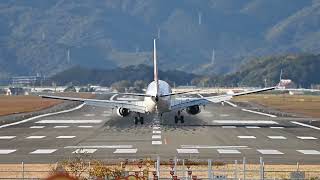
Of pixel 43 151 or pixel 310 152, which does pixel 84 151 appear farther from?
pixel 310 152

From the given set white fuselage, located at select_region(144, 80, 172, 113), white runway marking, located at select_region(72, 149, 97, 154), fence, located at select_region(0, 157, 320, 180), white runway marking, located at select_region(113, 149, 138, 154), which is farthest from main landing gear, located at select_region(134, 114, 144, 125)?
fence, located at select_region(0, 157, 320, 180)

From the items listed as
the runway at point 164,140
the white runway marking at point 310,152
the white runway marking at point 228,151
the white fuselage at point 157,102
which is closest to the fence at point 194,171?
the runway at point 164,140

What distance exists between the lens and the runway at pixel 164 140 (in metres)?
56.0

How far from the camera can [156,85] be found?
86.9 m

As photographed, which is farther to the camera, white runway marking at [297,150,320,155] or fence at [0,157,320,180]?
white runway marking at [297,150,320,155]

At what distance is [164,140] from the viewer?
6969cm

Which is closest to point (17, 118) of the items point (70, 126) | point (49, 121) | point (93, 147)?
point (49, 121)

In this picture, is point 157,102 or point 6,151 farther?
point 157,102

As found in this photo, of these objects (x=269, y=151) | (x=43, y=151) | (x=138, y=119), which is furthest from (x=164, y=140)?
(x=138, y=119)

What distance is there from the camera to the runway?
184 feet

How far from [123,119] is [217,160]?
5344 cm

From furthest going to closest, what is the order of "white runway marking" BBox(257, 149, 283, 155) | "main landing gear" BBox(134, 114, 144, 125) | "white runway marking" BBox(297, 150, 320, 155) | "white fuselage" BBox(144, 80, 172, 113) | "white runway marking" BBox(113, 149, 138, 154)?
"main landing gear" BBox(134, 114, 144, 125) < "white fuselage" BBox(144, 80, 172, 113) < "white runway marking" BBox(113, 149, 138, 154) < "white runway marking" BBox(257, 149, 283, 155) < "white runway marking" BBox(297, 150, 320, 155)

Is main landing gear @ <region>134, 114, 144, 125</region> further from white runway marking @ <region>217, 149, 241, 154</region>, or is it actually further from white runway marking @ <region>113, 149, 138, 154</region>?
white runway marking @ <region>217, 149, 241, 154</region>

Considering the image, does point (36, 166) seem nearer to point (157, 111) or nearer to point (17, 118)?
point (157, 111)
